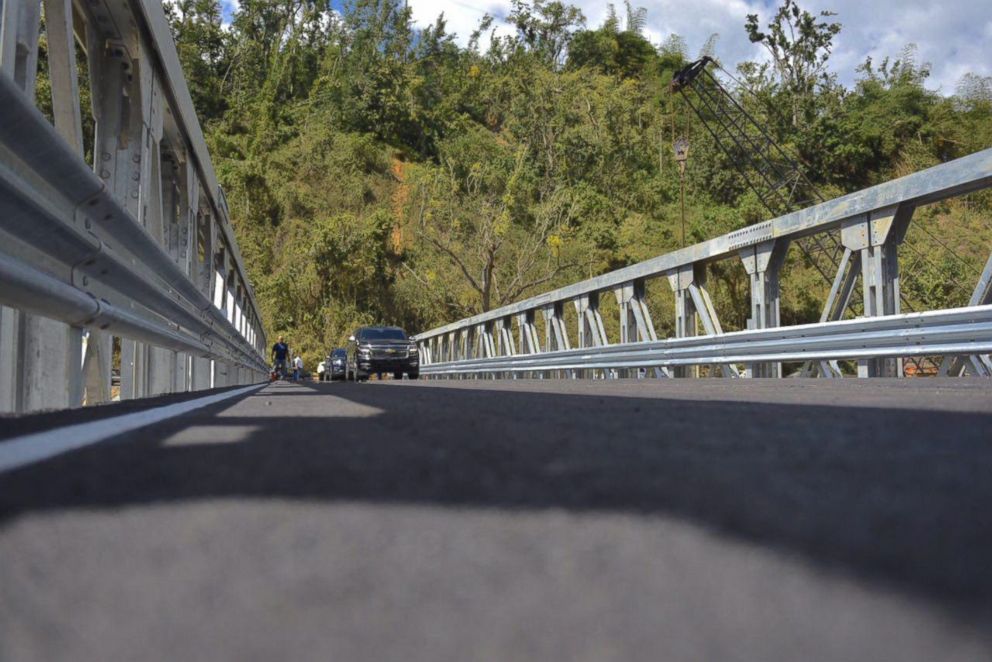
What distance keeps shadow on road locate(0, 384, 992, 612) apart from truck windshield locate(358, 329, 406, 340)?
27045 millimetres

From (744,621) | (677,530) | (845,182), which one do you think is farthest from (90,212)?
(845,182)

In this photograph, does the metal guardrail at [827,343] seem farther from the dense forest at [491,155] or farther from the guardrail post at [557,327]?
the dense forest at [491,155]

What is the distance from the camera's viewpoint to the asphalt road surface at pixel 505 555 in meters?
0.93

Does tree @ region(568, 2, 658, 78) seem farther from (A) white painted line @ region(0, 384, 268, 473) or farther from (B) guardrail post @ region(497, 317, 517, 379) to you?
(A) white painted line @ region(0, 384, 268, 473)

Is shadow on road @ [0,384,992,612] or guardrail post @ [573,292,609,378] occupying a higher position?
guardrail post @ [573,292,609,378]

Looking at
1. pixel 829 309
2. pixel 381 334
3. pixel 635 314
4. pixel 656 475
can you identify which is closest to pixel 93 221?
pixel 656 475

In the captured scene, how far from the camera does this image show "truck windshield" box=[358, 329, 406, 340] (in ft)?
100

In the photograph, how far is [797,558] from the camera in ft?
3.92

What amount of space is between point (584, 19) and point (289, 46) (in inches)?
1194

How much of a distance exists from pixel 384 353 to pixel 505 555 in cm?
2870

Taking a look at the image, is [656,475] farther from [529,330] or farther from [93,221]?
[529,330]

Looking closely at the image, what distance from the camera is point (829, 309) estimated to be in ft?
32.3

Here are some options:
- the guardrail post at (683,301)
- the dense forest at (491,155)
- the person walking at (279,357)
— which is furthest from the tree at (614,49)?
the guardrail post at (683,301)

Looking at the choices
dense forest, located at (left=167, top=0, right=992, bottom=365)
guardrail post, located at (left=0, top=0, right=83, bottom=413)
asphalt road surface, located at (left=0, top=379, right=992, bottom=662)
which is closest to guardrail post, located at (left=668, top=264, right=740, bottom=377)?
guardrail post, located at (left=0, top=0, right=83, bottom=413)
